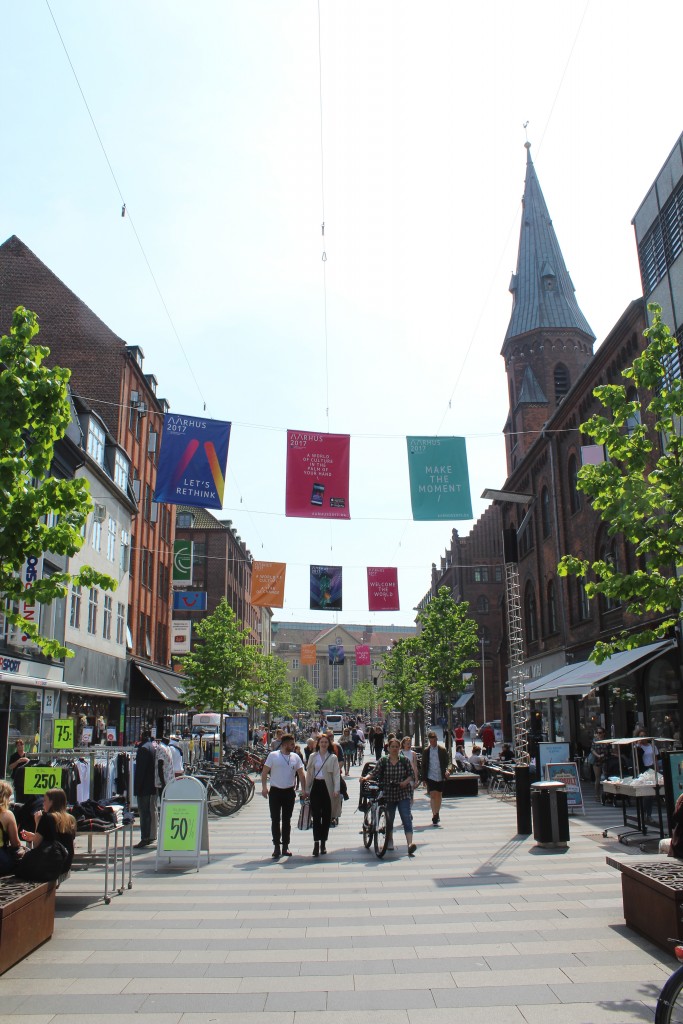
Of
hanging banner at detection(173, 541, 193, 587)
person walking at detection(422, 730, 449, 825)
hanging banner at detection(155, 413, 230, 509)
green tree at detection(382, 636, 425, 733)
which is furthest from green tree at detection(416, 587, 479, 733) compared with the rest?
hanging banner at detection(155, 413, 230, 509)

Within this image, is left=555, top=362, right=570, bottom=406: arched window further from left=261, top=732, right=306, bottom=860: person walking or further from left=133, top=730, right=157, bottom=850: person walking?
left=261, top=732, right=306, bottom=860: person walking

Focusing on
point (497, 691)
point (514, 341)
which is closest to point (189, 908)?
point (514, 341)

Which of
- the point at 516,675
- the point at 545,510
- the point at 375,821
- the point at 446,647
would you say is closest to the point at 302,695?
the point at 545,510

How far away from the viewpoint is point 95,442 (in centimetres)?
3005

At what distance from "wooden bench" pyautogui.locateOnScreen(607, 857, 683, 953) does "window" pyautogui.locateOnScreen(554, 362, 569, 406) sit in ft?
143

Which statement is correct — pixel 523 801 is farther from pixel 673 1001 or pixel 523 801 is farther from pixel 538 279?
pixel 538 279

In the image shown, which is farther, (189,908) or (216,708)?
(216,708)

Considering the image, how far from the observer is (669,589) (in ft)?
31.5

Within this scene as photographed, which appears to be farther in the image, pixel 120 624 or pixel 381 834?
pixel 120 624

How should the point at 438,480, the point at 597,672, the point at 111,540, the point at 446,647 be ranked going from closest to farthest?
the point at 438,480
the point at 597,672
the point at 446,647
the point at 111,540

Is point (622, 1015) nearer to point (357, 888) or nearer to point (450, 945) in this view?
point (450, 945)

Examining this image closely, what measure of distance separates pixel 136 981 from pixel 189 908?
261 centimetres

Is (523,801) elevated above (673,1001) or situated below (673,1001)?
below

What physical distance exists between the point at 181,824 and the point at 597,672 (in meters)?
14.8
